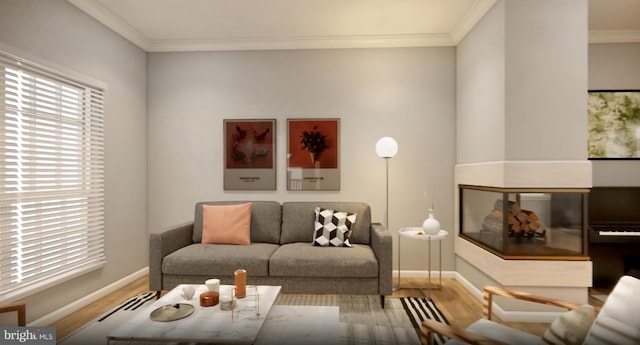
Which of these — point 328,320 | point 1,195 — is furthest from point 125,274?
point 328,320

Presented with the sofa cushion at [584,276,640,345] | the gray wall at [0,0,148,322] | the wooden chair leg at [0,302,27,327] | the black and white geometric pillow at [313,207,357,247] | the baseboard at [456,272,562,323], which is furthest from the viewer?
the black and white geometric pillow at [313,207,357,247]

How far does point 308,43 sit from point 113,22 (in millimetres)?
2054

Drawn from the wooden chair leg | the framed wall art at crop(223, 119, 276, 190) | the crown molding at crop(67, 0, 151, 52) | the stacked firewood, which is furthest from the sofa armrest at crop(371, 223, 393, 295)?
the crown molding at crop(67, 0, 151, 52)

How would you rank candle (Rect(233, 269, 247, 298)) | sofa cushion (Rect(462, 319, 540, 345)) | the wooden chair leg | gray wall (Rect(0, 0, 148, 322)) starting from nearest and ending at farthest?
sofa cushion (Rect(462, 319, 540, 345)) < the wooden chair leg < candle (Rect(233, 269, 247, 298)) < gray wall (Rect(0, 0, 148, 322))

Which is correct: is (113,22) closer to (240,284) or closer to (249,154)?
(249,154)

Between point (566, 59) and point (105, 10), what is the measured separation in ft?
13.6

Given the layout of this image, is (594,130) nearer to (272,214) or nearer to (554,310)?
(554,310)

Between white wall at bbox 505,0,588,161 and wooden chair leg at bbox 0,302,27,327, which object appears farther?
white wall at bbox 505,0,588,161

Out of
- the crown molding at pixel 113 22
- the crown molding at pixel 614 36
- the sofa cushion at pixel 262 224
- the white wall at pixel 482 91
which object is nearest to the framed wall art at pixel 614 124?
the crown molding at pixel 614 36

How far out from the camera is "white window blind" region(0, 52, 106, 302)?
2434 millimetres

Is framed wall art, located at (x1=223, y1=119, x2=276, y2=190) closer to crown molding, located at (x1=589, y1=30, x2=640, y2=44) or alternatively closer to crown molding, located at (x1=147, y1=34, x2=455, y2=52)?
crown molding, located at (x1=147, y1=34, x2=455, y2=52)

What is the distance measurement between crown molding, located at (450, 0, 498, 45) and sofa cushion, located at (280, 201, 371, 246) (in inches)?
83.9

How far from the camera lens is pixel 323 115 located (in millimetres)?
4047

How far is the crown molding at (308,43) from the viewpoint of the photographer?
3.90 meters
